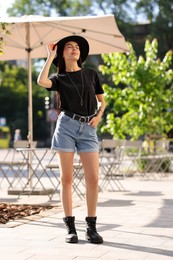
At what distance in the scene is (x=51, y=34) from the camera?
14461 millimetres

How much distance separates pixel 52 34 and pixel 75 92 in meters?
7.55

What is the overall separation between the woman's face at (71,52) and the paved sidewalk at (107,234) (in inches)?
65.6

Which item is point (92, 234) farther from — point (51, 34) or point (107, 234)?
point (51, 34)

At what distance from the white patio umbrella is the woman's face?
5.64m

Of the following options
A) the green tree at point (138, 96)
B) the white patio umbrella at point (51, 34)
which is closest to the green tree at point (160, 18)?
the green tree at point (138, 96)

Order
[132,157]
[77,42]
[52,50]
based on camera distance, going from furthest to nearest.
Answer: [132,157], [77,42], [52,50]

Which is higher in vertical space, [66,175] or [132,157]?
[66,175]

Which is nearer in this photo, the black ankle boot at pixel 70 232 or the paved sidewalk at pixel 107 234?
the paved sidewalk at pixel 107 234

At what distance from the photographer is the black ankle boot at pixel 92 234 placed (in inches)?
268

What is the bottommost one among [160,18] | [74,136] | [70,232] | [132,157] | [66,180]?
[132,157]

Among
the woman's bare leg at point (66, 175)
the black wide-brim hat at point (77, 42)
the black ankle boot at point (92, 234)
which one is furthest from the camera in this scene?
the black wide-brim hat at point (77, 42)

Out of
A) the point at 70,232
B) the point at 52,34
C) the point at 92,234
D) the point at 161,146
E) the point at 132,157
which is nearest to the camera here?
the point at 92,234

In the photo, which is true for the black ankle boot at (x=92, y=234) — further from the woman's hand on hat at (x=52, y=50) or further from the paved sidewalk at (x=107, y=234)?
the woman's hand on hat at (x=52, y=50)

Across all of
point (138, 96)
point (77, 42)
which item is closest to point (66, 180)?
point (77, 42)
